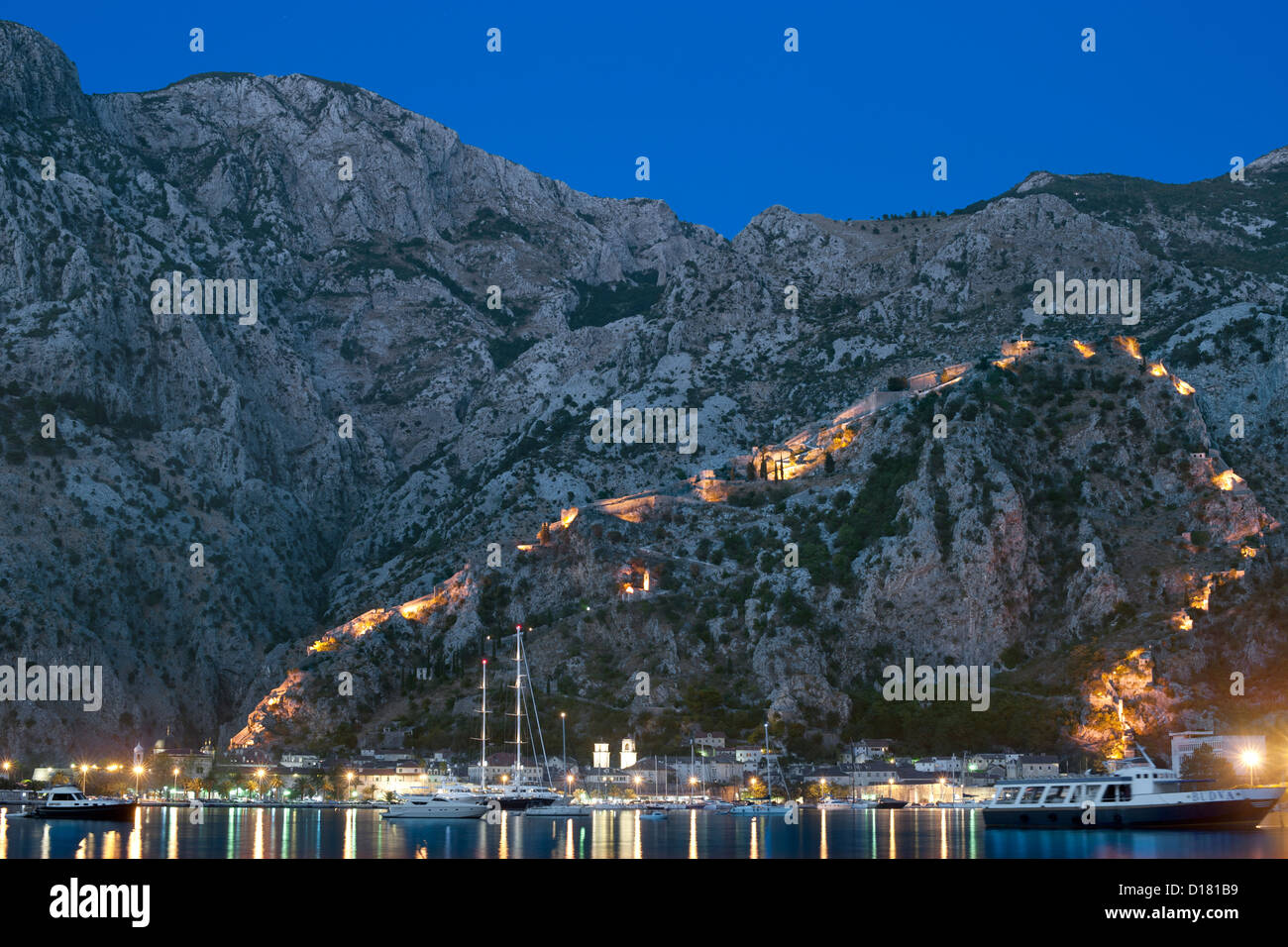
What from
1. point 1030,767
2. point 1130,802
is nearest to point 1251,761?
point 1030,767

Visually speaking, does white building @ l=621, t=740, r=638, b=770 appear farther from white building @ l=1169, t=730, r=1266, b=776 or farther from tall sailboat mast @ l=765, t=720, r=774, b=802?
white building @ l=1169, t=730, r=1266, b=776

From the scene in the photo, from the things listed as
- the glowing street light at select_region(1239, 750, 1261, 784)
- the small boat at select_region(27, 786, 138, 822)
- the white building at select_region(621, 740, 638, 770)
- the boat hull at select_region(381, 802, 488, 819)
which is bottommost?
the boat hull at select_region(381, 802, 488, 819)

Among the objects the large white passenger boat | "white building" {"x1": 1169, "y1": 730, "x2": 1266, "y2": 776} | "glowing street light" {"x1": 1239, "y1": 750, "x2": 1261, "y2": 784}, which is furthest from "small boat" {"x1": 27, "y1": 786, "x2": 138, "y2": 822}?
"glowing street light" {"x1": 1239, "y1": 750, "x2": 1261, "y2": 784}

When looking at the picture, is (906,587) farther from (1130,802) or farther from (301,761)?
(301,761)

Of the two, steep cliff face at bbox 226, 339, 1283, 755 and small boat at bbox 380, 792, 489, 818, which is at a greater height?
steep cliff face at bbox 226, 339, 1283, 755

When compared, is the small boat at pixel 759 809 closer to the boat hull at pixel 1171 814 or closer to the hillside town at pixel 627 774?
the hillside town at pixel 627 774
